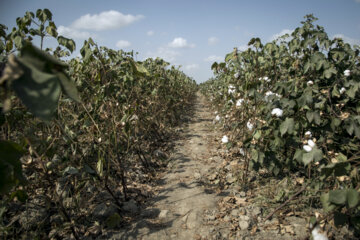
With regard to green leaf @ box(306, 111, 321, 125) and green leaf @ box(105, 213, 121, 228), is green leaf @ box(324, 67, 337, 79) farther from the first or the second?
green leaf @ box(105, 213, 121, 228)

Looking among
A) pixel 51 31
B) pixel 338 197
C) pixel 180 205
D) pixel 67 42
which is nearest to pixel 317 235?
pixel 338 197

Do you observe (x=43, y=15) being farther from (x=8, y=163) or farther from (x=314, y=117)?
(x=314, y=117)

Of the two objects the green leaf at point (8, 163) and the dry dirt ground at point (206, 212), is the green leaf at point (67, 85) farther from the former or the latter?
the dry dirt ground at point (206, 212)

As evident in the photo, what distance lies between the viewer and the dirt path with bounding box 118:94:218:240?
2025 mm

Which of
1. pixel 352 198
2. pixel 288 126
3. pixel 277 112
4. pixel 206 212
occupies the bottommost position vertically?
pixel 206 212

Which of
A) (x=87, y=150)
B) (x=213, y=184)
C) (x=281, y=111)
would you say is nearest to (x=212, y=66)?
(x=281, y=111)

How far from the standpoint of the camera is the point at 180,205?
242 cm

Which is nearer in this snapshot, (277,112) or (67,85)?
(67,85)

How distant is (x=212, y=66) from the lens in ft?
9.22

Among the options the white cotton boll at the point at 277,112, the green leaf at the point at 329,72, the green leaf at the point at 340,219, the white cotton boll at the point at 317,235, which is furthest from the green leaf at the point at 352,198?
the green leaf at the point at 329,72

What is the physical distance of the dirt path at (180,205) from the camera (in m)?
2.03

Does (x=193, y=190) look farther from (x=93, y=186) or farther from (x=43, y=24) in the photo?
(x=43, y=24)

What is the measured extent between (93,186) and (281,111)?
86.1 inches

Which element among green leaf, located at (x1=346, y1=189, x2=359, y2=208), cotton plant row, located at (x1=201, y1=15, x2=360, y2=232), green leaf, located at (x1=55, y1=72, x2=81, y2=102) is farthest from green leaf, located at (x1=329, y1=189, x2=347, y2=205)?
green leaf, located at (x1=55, y1=72, x2=81, y2=102)
